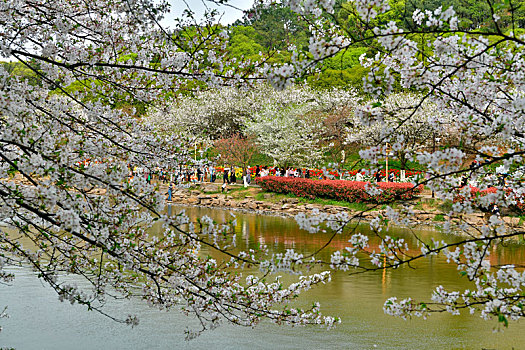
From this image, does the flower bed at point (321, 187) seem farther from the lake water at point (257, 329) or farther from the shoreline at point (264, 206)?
the lake water at point (257, 329)

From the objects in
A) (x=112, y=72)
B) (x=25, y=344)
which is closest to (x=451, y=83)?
(x=112, y=72)

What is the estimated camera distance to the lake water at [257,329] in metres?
8.30

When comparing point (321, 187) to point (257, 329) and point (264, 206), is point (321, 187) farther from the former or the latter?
point (257, 329)

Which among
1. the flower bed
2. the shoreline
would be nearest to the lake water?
the shoreline

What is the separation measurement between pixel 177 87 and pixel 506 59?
3.32m

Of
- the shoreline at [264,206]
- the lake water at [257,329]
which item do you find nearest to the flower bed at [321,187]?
the shoreline at [264,206]

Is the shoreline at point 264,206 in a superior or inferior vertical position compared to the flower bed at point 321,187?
inferior

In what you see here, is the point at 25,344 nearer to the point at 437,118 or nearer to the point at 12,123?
the point at 12,123

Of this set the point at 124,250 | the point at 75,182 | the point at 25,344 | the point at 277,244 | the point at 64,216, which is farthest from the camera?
the point at 277,244

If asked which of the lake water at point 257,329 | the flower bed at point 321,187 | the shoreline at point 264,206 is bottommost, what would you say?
the lake water at point 257,329

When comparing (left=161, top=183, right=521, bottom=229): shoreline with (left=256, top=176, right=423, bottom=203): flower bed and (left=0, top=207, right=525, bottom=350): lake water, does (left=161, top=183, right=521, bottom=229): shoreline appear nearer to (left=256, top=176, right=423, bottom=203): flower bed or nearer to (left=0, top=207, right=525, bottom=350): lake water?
(left=256, top=176, right=423, bottom=203): flower bed

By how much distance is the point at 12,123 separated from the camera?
3559mm

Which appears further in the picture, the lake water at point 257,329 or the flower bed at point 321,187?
the flower bed at point 321,187

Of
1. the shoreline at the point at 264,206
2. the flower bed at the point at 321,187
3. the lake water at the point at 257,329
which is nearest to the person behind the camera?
the lake water at the point at 257,329
